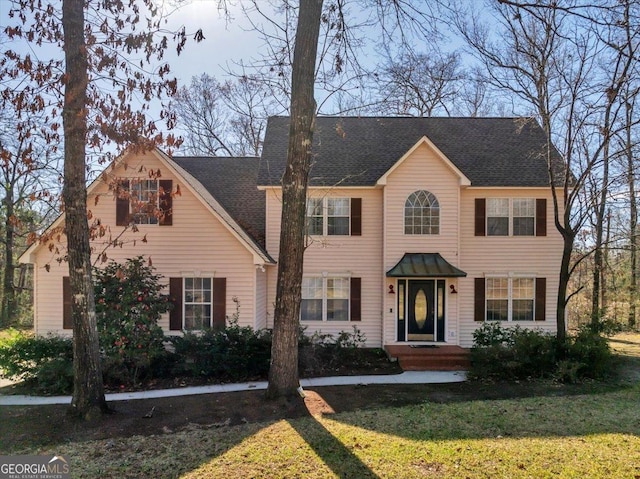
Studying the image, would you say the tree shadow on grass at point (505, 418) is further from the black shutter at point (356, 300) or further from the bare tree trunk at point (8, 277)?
the bare tree trunk at point (8, 277)

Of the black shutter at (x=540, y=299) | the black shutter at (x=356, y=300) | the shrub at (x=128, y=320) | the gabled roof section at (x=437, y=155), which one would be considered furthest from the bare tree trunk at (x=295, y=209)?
the black shutter at (x=540, y=299)

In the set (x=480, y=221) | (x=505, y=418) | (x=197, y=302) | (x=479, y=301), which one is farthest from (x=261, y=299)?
(x=505, y=418)

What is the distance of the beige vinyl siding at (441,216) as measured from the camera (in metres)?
14.1

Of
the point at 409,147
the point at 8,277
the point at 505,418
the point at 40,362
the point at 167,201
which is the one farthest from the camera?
the point at 8,277

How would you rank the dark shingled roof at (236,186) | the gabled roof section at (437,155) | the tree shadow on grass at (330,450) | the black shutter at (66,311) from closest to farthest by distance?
the tree shadow on grass at (330,450) < the black shutter at (66,311) < the gabled roof section at (437,155) < the dark shingled roof at (236,186)

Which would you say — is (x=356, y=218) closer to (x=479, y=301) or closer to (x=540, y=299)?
(x=479, y=301)

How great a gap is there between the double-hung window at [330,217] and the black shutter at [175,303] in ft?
15.0

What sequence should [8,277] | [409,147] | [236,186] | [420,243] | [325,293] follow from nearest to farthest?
1. [420,243]
2. [325,293]
3. [409,147]
4. [236,186]
5. [8,277]

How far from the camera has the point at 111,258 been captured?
1264 centimetres

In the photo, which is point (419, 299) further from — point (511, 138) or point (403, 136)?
point (511, 138)

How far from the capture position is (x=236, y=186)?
16938mm

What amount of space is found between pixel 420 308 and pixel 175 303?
7.70m

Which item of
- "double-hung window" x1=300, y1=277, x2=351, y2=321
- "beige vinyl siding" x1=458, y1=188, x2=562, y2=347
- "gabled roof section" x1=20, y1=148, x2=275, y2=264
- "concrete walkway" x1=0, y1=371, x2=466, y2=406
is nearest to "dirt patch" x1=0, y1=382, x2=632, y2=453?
"concrete walkway" x1=0, y1=371, x2=466, y2=406

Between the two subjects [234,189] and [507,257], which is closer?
[507,257]
